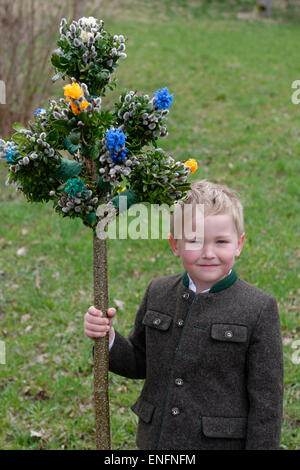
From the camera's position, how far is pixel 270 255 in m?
4.95

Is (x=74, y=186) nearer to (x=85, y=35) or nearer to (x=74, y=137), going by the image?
(x=74, y=137)

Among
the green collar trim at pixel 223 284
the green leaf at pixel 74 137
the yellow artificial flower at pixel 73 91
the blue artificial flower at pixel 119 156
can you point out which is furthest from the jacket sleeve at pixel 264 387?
the yellow artificial flower at pixel 73 91

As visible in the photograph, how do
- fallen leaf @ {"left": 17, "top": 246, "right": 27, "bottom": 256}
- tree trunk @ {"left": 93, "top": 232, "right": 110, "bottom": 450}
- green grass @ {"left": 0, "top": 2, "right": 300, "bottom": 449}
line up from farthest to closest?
fallen leaf @ {"left": 17, "top": 246, "right": 27, "bottom": 256}
green grass @ {"left": 0, "top": 2, "right": 300, "bottom": 449}
tree trunk @ {"left": 93, "top": 232, "right": 110, "bottom": 450}

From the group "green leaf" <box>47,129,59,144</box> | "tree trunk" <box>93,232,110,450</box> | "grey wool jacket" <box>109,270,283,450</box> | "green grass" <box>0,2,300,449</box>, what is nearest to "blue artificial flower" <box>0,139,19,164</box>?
"green leaf" <box>47,129,59,144</box>

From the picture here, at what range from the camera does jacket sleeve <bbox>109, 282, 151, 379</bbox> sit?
2307mm

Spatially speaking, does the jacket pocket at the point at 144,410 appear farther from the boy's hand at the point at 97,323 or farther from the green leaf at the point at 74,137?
the green leaf at the point at 74,137

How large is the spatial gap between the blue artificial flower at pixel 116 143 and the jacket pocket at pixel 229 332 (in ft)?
2.74

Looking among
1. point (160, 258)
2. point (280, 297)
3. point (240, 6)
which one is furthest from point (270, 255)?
point (240, 6)

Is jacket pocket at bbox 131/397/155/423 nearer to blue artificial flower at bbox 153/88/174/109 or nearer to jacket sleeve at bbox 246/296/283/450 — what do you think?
jacket sleeve at bbox 246/296/283/450

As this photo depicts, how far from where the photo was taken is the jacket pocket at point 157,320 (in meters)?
2.20

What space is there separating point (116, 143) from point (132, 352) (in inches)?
44.1

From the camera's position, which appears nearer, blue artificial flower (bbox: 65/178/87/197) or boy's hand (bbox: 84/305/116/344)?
blue artificial flower (bbox: 65/178/87/197)

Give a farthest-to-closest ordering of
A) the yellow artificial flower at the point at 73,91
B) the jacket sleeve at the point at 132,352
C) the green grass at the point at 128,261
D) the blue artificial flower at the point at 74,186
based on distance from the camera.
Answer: the green grass at the point at 128,261, the jacket sleeve at the point at 132,352, the blue artificial flower at the point at 74,186, the yellow artificial flower at the point at 73,91

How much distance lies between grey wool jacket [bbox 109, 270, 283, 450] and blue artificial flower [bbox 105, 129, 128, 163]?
2.51 ft
